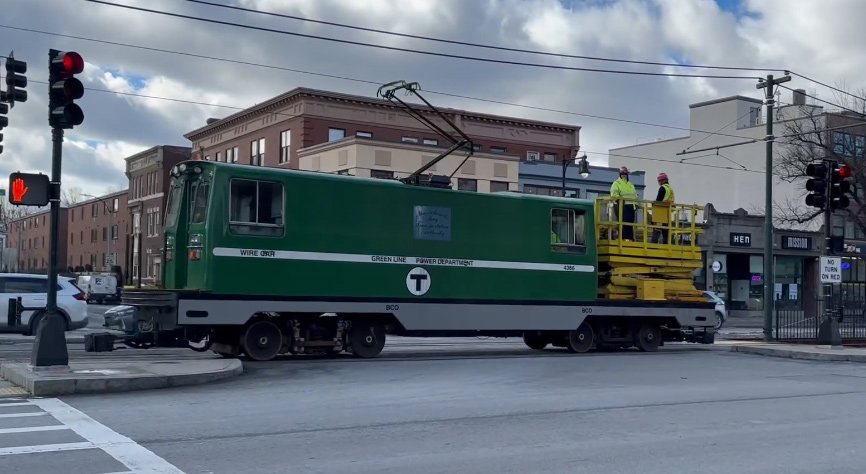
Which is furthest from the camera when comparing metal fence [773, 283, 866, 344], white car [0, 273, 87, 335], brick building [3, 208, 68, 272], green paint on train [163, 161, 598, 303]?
brick building [3, 208, 68, 272]

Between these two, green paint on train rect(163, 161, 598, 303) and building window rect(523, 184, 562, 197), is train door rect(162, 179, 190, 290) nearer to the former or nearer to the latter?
green paint on train rect(163, 161, 598, 303)

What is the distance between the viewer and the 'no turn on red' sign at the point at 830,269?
2191 cm

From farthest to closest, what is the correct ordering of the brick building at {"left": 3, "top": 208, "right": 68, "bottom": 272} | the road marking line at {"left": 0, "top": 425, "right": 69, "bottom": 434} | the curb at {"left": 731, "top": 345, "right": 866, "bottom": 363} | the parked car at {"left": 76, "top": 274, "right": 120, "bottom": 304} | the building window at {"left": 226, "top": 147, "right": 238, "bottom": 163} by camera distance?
the brick building at {"left": 3, "top": 208, "right": 68, "bottom": 272}
the building window at {"left": 226, "top": 147, "right": 238, "bottom": 163}
the parked car at {"left": 76, "top": 274, "right": 120, "bottom": 304}
the curb at {"left": 731, "top": 345, "right": 866, "bottom": 363}
the road marking line at {"left": 0, "top": 425, "right": 69, "bottom": 434}

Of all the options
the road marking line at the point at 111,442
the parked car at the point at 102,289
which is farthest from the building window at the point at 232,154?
the road marking line at the point at 111,442

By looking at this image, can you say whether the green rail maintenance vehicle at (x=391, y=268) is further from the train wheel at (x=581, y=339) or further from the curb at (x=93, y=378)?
the curb at (x=93, y=378)

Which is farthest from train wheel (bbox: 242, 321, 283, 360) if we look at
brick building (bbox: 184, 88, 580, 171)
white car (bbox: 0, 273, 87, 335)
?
brick building (bbox: 184, 88, 580, 171)

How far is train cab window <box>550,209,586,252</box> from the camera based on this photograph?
778 inches

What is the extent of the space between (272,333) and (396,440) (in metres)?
7.80

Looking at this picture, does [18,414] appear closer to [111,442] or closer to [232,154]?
[111,442]

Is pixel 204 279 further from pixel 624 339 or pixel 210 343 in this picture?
pixel 624 339

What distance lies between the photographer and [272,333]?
1644 centimetres

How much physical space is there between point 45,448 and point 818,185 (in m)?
18.9

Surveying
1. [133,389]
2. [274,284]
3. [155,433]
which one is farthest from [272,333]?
[155,433]

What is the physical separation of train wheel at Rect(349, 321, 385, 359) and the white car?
8040 mm
